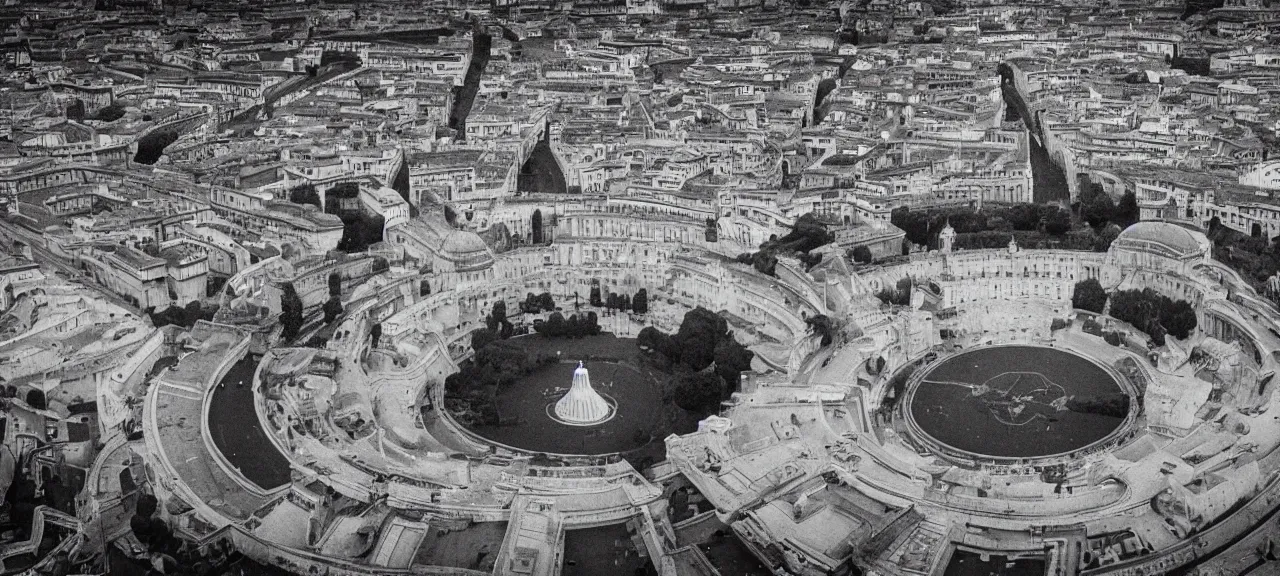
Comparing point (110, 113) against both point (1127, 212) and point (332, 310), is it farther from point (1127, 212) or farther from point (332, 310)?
point (1127, 212)

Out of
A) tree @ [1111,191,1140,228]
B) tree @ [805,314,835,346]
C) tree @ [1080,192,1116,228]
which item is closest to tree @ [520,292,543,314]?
tree @ [805,314,835,346]

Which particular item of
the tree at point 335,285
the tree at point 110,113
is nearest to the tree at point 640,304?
the tree at point 335,285

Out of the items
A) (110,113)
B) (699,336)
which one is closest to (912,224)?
(699,336)

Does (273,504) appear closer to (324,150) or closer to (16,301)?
(16,301)

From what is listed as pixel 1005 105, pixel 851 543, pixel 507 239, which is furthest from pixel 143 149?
pixel 851 543

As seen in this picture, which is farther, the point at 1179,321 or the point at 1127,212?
the point at 1127,212

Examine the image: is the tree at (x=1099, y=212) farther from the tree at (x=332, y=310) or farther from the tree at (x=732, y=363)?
the tree at (x=332, y=310)
